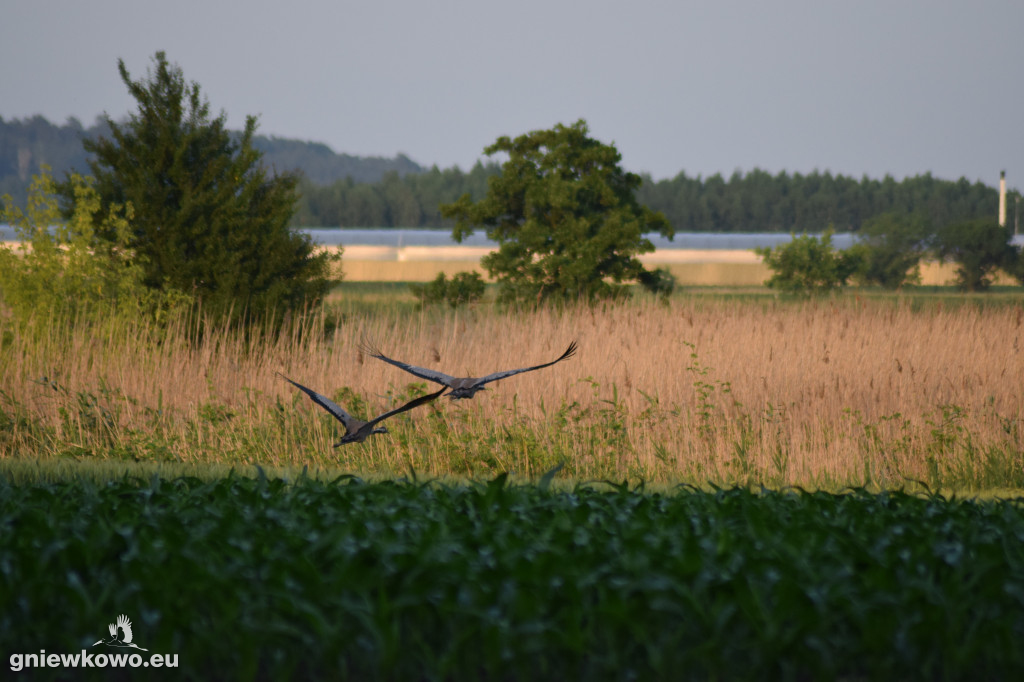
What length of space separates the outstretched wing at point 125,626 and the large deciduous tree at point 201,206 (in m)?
8.16

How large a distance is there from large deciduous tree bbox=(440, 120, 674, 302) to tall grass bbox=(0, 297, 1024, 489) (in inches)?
168

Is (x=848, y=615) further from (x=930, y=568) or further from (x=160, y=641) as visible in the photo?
(x=160, y=641)

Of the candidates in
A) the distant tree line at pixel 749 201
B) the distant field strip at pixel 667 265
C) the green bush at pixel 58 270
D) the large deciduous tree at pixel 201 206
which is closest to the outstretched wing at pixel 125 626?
the green bush at pixel 58 270

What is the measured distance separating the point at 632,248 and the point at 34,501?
10.9 m

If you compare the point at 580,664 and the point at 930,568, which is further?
the point at 930,568

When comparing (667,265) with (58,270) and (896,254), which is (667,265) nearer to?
(896,254)

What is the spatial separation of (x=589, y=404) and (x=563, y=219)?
7.16m

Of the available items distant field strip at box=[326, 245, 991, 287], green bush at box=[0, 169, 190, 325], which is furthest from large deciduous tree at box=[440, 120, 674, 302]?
distant field strip at box=[326, 245, 991, 287]

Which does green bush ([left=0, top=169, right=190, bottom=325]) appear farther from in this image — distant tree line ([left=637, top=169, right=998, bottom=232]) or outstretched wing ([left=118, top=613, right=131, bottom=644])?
distant tree line ([left=637, top=169, right=998, bottom=232])

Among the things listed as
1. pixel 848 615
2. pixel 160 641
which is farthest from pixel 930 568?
pixel 160 641

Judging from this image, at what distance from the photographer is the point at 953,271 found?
3225cm

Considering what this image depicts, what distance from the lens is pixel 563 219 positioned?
13977mm

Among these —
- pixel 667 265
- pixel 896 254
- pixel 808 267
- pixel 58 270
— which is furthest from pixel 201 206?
pixel 896 254

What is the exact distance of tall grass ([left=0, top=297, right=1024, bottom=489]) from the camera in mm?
6547
